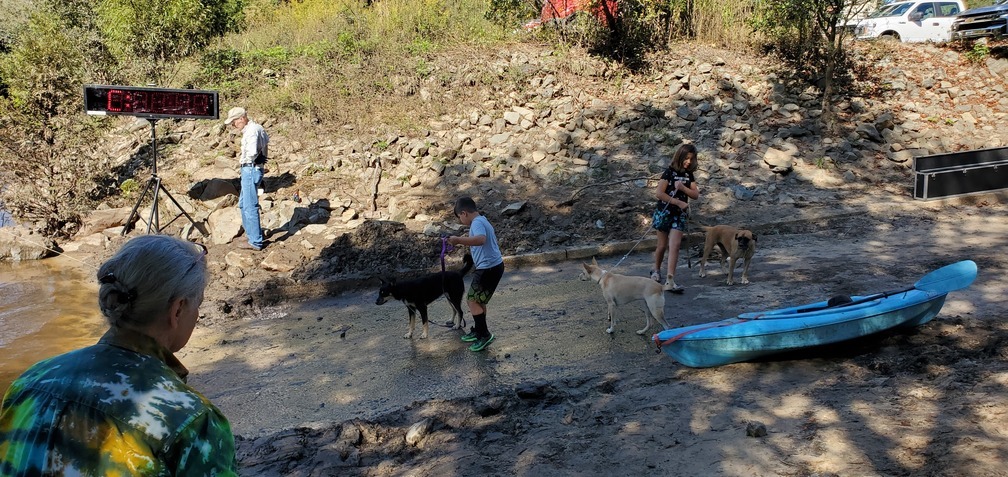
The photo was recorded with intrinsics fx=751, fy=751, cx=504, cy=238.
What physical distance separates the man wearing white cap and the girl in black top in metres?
6.48

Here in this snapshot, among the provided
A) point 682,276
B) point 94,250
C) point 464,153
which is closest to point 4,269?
point 94,250

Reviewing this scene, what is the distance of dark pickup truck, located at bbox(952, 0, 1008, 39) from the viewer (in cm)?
1953

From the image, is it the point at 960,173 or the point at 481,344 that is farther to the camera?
the point at 960,173

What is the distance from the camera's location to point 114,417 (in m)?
2.05

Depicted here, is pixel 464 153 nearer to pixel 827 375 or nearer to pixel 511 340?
pixel 511 340

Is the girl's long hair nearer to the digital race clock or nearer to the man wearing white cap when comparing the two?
the man wearing white cap

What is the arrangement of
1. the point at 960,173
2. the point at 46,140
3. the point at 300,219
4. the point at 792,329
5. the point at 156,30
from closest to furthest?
the point at 792,329 → the point at 960,173 → the point at 300,219 → the point at 46,140 → the point at 156,30

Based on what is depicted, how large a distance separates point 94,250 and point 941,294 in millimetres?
12920

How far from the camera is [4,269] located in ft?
42.3

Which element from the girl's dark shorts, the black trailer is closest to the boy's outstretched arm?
the girl's dark shorts

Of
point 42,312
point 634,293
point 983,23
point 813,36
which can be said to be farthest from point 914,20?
point 42,312

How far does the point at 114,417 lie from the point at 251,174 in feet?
34.1

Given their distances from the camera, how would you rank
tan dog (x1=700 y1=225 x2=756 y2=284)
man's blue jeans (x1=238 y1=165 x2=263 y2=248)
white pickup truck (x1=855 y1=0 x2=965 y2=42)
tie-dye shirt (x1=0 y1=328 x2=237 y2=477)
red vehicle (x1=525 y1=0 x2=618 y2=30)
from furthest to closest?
white pickup truck (x1=855 y1=0 x2=965 y2=42) → red vehicle (x1=525 y1=0 x2=618 y2=30) → man's blue jeans (x1=238 y1=165 x2=263 y2=248) → tan dog (x1=700 y1=225 x2=756 y2=284) → tie-dye shirt (x1=0 y1=328 x2=237 y2=477)

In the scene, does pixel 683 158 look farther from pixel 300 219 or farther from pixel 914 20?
pixel 914 20
